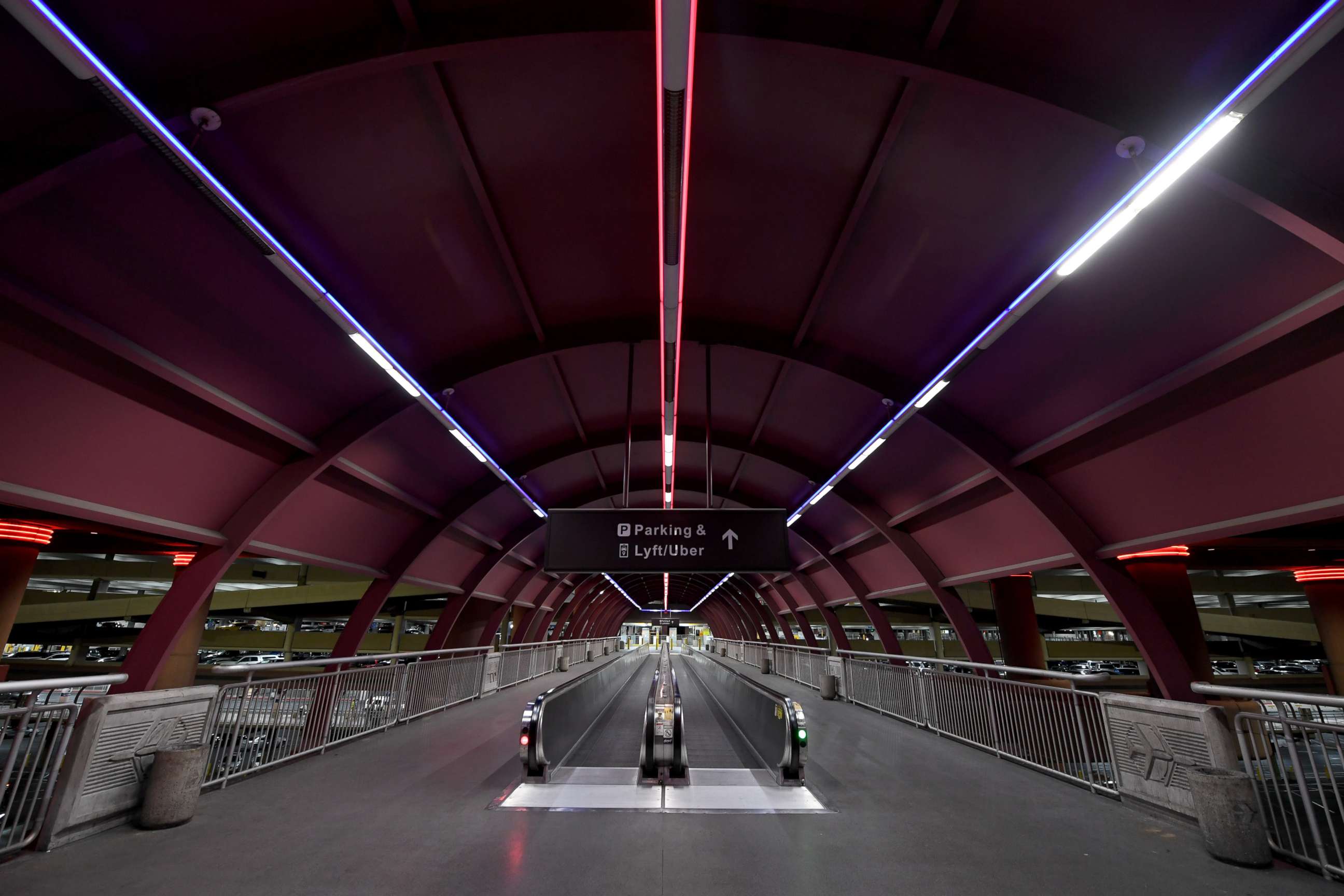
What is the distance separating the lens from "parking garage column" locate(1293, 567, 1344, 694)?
49.1 feet

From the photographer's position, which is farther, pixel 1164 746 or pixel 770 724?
pixel 770 724

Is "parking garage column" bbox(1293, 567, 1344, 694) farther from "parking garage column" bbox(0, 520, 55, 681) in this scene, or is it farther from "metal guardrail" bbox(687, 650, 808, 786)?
"parking garage column" bbox(0, 520, 55, 681)

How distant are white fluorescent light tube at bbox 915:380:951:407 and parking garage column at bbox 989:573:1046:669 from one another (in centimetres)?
785

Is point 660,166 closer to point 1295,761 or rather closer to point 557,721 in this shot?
point 1295,761

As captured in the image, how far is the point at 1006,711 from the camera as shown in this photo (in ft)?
25.7

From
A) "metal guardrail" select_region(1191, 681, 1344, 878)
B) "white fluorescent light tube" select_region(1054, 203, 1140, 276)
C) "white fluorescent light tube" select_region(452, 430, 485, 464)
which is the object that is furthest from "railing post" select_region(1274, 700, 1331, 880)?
"white fluorescent light tube" select_region(452, 430, 485, 464)

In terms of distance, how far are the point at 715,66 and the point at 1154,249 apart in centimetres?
455

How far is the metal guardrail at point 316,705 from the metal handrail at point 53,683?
0.92 m

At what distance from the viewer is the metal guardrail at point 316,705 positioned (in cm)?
606

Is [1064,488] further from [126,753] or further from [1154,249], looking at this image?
[126,753]

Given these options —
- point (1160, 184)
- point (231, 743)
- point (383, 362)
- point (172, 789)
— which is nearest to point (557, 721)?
point (231, 743)

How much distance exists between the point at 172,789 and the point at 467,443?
633 cm

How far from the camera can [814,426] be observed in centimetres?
1197

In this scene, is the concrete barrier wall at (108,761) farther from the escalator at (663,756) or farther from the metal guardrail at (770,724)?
the metal guardrail at (770,724)
